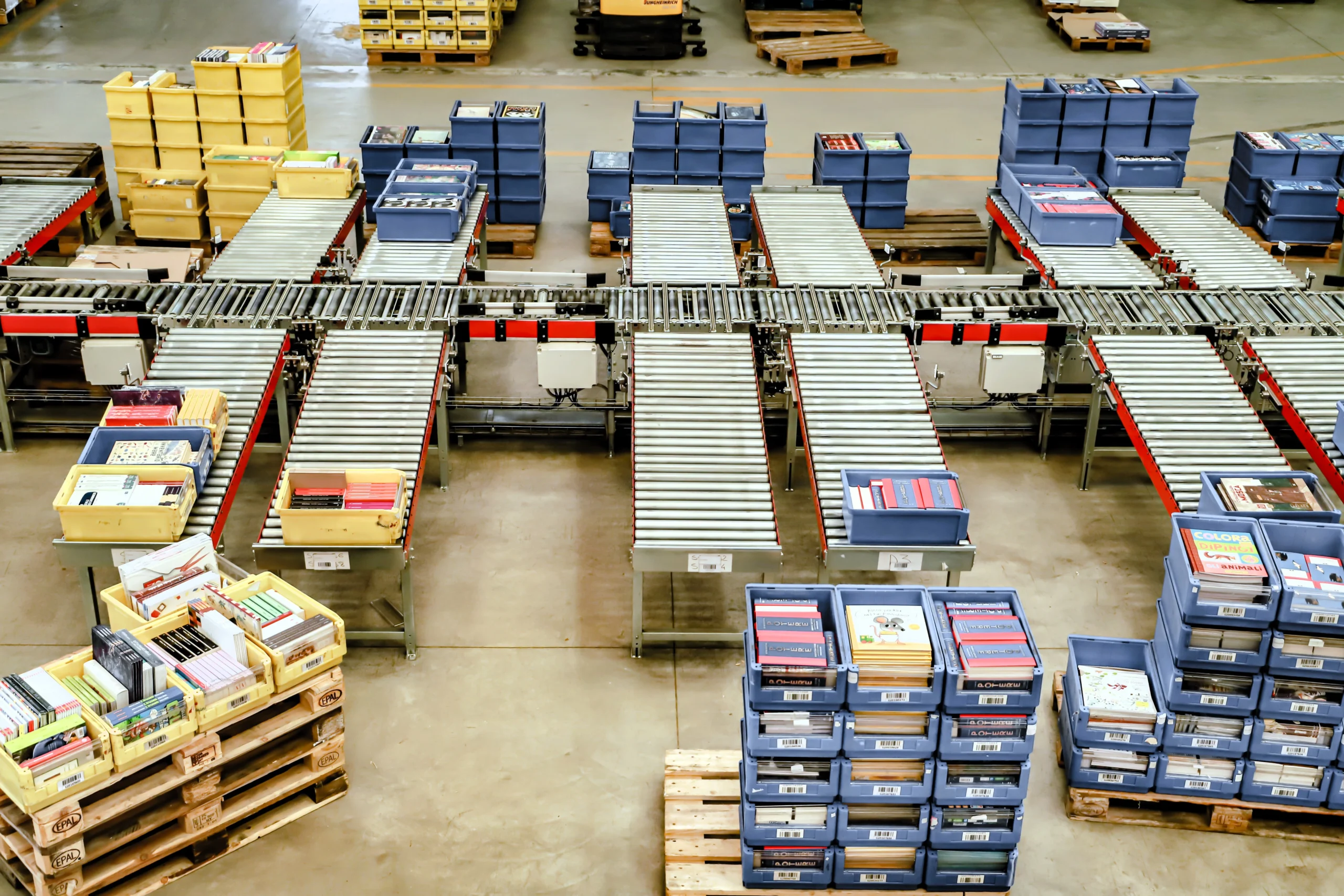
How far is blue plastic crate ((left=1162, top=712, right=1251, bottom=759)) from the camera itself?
7.61 meters

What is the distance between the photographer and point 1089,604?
31.5 feet

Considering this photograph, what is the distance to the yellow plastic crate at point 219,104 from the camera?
1438cm

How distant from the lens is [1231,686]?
755 cm

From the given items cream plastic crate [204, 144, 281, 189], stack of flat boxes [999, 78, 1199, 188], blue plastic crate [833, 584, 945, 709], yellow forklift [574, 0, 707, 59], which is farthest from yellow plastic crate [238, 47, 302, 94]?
blue plastic crate [833, 584, 945, 709]

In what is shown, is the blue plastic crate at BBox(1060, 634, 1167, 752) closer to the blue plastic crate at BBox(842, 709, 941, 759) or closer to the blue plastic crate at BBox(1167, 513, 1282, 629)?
the blue plastic crate at BBox(1167, 513, 1282, 629)

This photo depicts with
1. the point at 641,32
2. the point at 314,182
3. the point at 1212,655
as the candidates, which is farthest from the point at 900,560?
the point at 641,32

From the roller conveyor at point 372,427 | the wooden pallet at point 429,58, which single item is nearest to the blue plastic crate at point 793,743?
the roller conveyor at point 372,427

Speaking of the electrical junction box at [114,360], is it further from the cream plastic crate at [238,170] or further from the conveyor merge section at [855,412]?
the conveyor merge section at [855,412]

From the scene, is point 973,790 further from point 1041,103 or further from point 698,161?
point 1041,103

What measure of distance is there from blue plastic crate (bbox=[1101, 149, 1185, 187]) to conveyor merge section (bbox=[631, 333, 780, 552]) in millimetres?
6718

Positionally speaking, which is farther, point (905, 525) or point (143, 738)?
point (905, 525)

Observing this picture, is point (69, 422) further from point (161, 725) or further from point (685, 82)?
point (685, 82)

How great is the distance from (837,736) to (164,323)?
662 centimetres

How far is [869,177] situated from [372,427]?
23.4 feet
